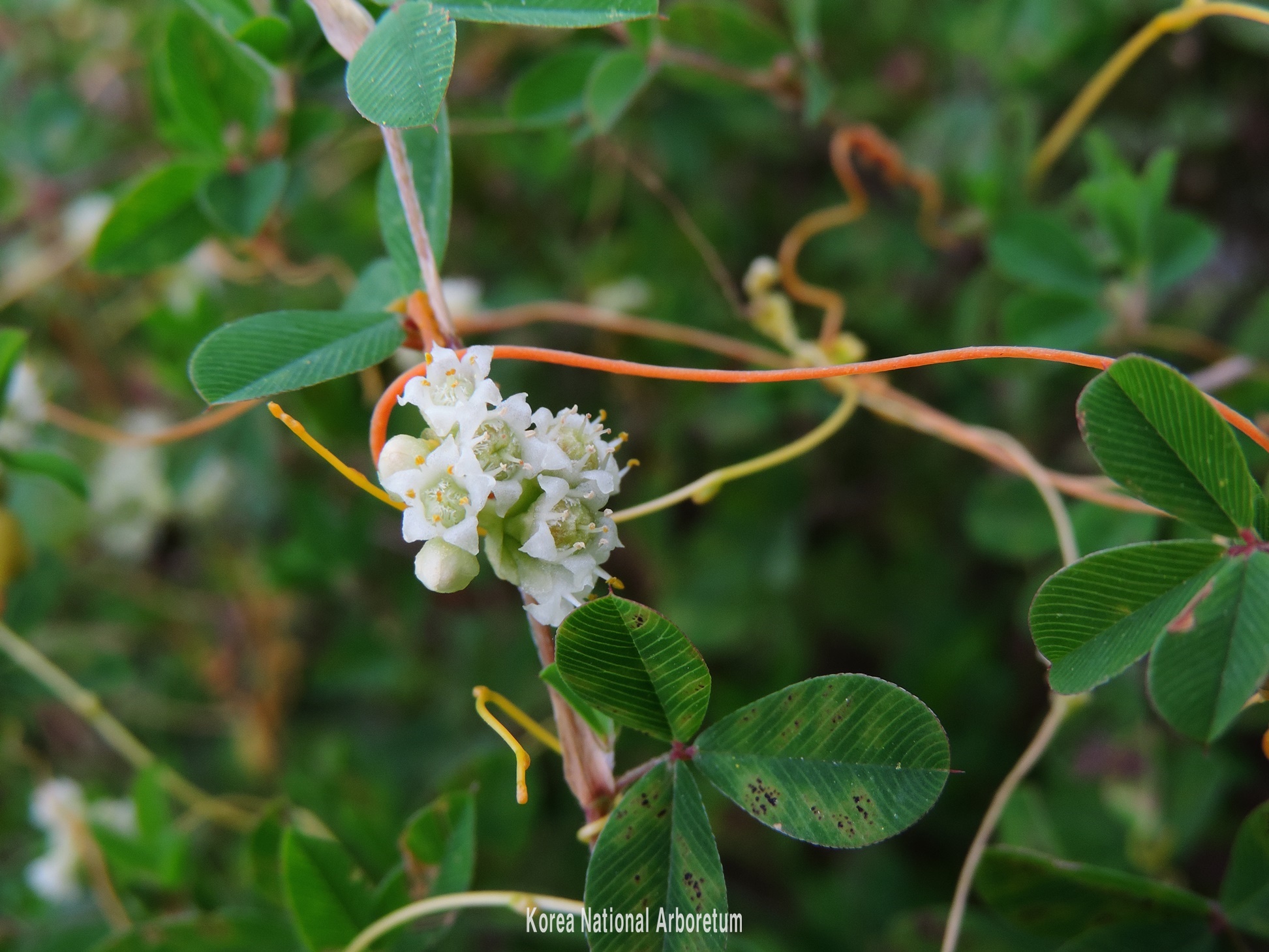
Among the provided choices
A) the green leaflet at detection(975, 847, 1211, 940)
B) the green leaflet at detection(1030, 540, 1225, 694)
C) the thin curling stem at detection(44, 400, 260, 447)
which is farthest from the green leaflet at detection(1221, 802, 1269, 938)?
the thin curling stem at detection(44, 400, 260, 447)

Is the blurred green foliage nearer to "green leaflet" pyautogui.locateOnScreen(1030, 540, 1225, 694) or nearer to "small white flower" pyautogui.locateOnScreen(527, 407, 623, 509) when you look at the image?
"green leaflet" pyautogui.locateOnScreen(1030, 540, 1225, 694)

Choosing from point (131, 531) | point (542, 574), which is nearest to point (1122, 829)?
point (542, 574)

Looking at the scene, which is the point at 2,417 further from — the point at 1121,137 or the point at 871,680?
the point at 1121,137

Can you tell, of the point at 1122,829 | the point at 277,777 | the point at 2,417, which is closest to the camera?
the point at 2,417

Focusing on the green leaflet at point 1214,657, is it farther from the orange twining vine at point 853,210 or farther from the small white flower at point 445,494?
the orange twining vine at point 853,210

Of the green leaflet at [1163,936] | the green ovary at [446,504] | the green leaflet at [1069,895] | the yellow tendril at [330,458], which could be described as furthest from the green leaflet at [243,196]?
the green leaflet at [1163,936]

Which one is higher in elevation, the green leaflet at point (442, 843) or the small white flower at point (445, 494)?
the small white flower at point (445, 494)
